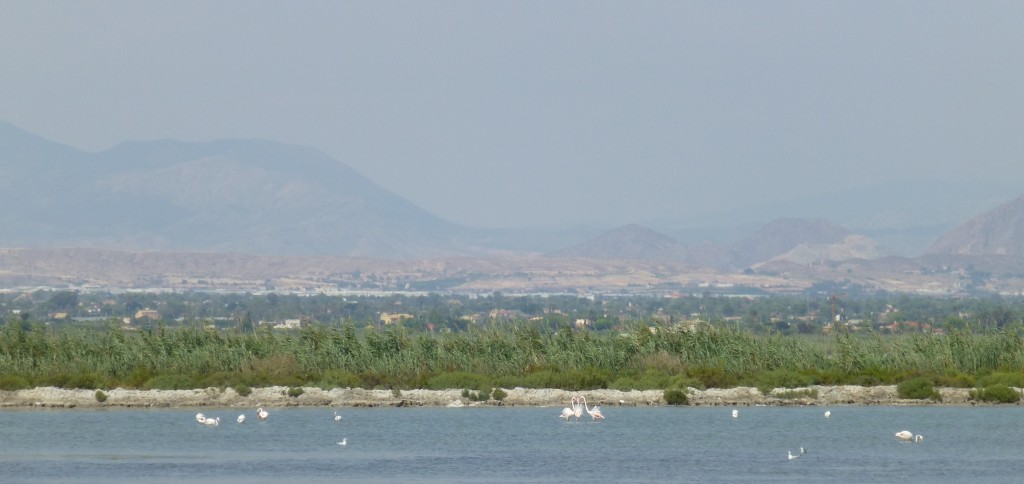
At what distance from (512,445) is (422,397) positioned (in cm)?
1017

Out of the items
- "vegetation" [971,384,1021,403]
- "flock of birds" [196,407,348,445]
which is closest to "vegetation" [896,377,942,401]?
"vegetation" [971,384,1021,403]

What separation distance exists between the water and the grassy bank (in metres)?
2.83

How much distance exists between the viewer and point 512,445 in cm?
3616

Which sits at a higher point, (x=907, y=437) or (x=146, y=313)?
(x=907, y=437)

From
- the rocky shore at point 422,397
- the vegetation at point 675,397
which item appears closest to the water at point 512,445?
the vegetation at point 675,397

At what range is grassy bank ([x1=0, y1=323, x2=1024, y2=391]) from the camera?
47.4 meters

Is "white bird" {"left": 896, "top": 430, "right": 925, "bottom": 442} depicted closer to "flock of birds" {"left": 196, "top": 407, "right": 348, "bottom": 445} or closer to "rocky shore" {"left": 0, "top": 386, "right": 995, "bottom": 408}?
"rocky shore" {"left": 0, "top": 386, "right": 995, "bottom": 408}

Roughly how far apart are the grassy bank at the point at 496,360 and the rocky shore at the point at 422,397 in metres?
0.69

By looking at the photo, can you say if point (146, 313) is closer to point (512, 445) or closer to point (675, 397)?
point (675, 397)

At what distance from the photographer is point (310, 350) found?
5041 centimetres

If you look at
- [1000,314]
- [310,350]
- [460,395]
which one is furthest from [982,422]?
[1000,314]

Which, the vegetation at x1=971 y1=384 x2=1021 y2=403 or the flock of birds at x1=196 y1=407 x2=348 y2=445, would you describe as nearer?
the flock of birds at x1=196 y1=407 x2=348 y2=445

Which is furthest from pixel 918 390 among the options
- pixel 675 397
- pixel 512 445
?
pixel 512 445

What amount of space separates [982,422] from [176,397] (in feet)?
69.9
